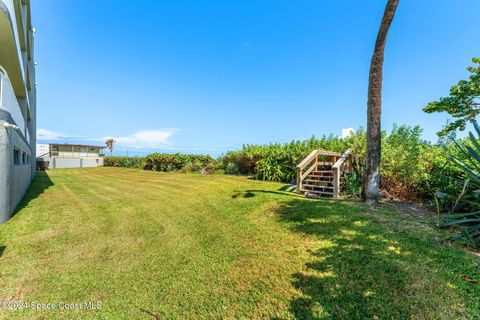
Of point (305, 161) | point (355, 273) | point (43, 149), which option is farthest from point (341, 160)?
point (43, 149)

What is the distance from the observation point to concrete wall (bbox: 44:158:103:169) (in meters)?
30.3

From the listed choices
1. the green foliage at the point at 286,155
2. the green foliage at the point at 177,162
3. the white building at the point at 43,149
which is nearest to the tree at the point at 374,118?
the green foliage at the point at 286,155

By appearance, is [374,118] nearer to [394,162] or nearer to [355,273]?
[394,162]

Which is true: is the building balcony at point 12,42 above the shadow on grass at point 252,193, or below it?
above

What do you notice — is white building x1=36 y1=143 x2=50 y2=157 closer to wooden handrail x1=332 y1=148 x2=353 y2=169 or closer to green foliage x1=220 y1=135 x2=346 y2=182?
green foliage x1=220 y1=135 x2=346 y2=182

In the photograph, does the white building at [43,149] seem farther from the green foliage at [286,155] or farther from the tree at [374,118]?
the tree at [374,118]

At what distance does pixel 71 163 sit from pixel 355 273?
39.6 m

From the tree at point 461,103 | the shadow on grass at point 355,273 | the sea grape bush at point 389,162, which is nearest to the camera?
the shadow on grass at point 355,273

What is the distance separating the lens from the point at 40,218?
5543 millimetres

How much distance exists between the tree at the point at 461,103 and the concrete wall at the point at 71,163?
39790 mm

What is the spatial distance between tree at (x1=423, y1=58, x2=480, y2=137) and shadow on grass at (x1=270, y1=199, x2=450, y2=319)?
9.85 m

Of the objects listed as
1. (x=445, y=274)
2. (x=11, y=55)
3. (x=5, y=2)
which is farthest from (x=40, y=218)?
(x=445, y=274)

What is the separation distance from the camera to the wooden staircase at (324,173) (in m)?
6.93

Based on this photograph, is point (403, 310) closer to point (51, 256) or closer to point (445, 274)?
point (445, 274)
